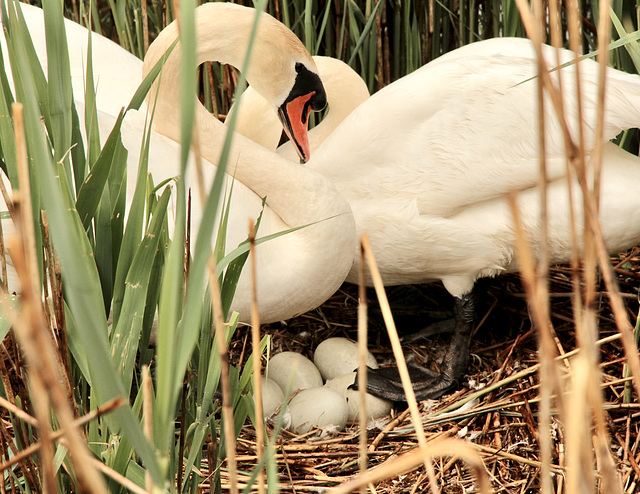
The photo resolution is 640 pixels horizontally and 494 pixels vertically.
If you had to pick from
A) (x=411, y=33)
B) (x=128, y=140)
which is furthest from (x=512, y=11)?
(x=128, y=140)

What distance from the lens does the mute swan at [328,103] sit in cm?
275

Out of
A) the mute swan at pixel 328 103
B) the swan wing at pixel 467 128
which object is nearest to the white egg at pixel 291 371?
the swan wing at pixel 467 128

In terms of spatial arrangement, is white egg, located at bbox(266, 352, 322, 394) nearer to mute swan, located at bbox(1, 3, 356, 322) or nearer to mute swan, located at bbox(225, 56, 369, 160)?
mute swan, located at bbox(1, 3, 356, 322)

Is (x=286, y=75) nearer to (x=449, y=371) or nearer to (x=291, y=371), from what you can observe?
(x=291, y=371)

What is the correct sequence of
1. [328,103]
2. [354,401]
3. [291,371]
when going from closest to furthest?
[354,401]
[291,371]
[328,103]

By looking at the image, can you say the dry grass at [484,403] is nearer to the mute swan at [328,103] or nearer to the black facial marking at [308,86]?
the mute swan at [328,103]

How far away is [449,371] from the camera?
2.57 m

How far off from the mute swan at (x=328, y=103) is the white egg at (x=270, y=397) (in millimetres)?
848

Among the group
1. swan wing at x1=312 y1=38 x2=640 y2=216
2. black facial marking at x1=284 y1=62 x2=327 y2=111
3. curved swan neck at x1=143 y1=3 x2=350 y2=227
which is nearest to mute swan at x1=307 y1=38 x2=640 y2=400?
swan wing at x1=312 y1=38 x2=640 y2=216

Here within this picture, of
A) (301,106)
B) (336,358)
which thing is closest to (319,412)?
(336,358)

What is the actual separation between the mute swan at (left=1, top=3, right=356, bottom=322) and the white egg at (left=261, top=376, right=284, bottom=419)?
0.26m

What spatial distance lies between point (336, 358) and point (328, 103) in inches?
37.9

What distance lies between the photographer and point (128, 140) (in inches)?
85.6

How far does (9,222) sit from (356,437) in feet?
3.76
